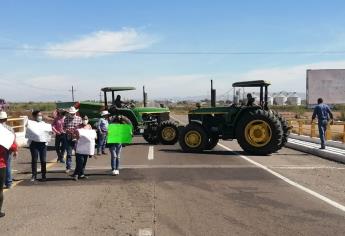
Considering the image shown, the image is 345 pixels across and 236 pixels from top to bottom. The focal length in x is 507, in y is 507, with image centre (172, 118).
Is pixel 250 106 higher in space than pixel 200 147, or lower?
higher

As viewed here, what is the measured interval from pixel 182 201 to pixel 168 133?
510 inches

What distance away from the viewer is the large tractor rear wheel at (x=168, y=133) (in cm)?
2153

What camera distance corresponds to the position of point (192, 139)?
18188 mm

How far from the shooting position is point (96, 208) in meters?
8.17

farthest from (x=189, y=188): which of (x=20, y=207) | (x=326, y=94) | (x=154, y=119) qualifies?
(x=326, y=94)

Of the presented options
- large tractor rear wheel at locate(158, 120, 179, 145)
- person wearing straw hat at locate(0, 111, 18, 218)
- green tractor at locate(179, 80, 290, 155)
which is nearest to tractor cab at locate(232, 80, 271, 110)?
green tractor at locate(179, 80, 290, 155)

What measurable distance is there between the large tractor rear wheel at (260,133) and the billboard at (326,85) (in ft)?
41.7

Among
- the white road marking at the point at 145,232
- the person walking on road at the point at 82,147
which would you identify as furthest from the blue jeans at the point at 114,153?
the white road marking at the point at 145,232

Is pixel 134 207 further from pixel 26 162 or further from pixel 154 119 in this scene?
pixel 154 119

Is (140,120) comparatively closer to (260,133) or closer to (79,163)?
(260,133)

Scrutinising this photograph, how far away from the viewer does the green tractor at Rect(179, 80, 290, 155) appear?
55.4 ft

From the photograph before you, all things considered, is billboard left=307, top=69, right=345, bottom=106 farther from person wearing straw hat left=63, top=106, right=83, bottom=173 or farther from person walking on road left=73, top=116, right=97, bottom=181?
person walking on road left=73, top=116, right=97, bottom=181

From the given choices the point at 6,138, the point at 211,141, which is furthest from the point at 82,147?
the point at 211,141

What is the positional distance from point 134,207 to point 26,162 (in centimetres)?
801
